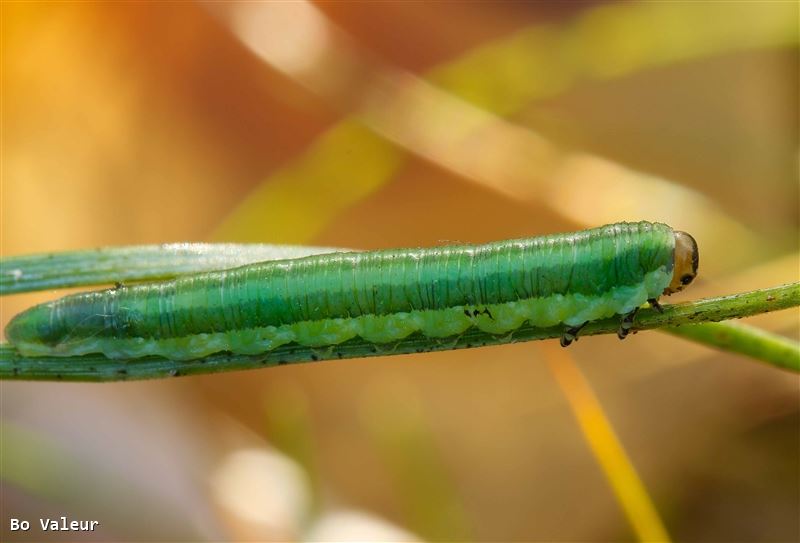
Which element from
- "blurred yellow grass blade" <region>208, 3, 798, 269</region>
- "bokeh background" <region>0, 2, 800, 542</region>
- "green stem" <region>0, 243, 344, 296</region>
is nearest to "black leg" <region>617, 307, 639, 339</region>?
"green stem" <region>0, 243, 344, 296</region>

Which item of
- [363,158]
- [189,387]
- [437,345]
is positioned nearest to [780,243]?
[363,158]

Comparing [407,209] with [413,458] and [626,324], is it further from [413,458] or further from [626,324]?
[626,324]

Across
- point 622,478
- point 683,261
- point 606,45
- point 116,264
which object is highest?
point 606,45

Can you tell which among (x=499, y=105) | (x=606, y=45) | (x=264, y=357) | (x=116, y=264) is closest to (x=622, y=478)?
(x=264, y=357)

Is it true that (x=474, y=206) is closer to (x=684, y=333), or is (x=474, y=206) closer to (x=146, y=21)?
(x=146, y=21)

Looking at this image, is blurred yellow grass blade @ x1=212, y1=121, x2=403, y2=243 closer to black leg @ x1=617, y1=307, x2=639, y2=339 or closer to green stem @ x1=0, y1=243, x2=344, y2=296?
green stem @ x1=0, y1=243, x2=344, y2=296
